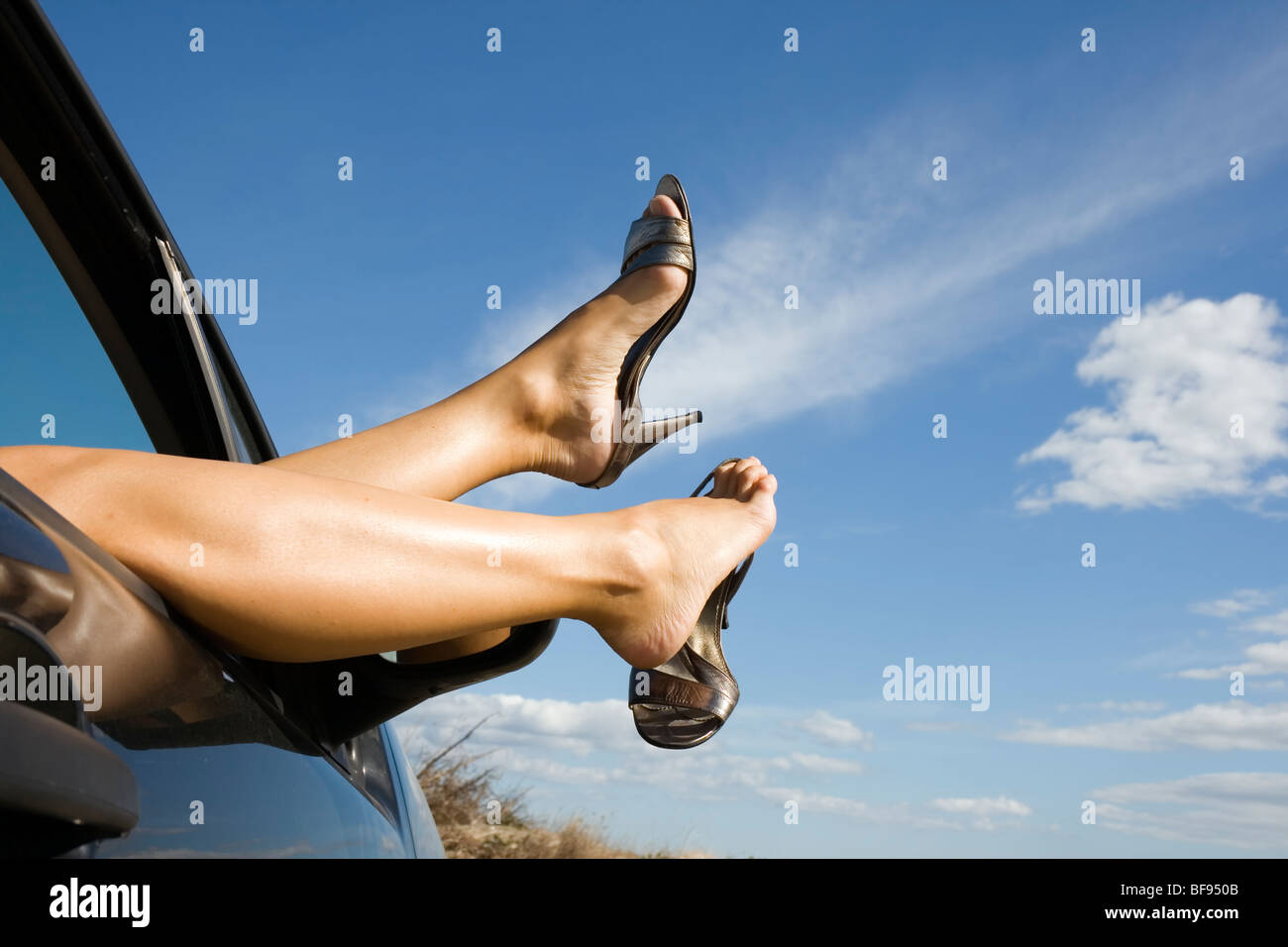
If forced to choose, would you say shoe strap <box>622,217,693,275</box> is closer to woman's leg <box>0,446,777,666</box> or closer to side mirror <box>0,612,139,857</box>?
woman's leg <box>0,446,777,666</box>

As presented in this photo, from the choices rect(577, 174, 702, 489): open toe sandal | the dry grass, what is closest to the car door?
rect(577, 174, 702, 489): open toe sandal

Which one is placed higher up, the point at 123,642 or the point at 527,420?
the point at 527,420

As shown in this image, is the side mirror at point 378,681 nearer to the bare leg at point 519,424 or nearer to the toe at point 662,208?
the bare leg at point 519,424

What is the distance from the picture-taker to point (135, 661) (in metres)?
0.59

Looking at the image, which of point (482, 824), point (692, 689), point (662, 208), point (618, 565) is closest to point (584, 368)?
point (662, 208)

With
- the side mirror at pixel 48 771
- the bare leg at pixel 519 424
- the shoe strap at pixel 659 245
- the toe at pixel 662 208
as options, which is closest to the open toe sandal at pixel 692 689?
the bare leg at pixel 519 424

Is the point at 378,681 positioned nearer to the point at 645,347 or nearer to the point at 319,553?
the point at 319,553

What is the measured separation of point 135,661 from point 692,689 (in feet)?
3.46

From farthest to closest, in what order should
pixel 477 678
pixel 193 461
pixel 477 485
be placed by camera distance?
pixel 477 485 → pixel 477 678 → pixel 193 461

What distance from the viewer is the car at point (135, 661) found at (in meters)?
0.45

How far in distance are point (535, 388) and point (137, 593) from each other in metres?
1.18
